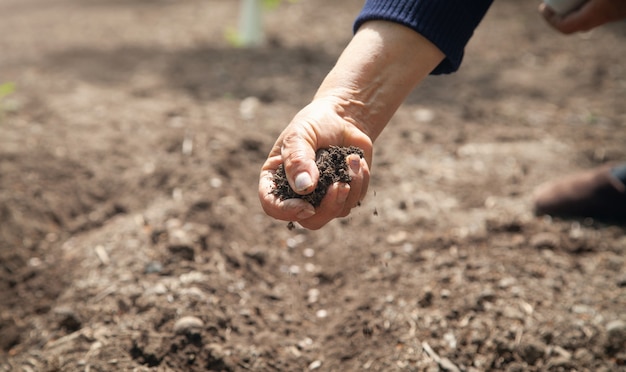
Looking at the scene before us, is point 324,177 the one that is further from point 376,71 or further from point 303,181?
point 376,71

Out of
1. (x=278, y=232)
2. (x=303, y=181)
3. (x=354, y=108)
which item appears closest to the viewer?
(x=303, y=181)

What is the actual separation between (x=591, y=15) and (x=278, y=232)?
154cm

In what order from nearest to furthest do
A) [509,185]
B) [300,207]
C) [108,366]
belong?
[300,207], [108,366], [509,185]

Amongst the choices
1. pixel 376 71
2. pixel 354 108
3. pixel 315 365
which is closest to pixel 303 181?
pixel 354 108

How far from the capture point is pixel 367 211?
2586mm

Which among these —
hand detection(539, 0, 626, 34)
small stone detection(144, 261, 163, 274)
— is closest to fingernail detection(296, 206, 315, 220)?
small stone detection(144, 261, 163, 274)

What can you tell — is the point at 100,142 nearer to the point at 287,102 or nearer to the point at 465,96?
the point at 287,102

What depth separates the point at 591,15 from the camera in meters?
1.79

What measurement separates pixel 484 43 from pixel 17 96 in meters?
3.82

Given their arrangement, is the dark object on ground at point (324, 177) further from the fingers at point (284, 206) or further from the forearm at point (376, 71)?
the forearm at point (376, 71)

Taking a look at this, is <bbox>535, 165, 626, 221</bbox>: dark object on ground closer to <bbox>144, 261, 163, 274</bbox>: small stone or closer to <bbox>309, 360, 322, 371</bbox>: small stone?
<bbox>309, 360, 322, 371</bbox>: small stone

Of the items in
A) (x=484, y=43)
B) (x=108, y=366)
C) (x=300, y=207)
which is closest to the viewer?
(x=300, y=207)

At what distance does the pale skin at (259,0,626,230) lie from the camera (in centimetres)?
139

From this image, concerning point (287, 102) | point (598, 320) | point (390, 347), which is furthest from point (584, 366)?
point (287, 102)
